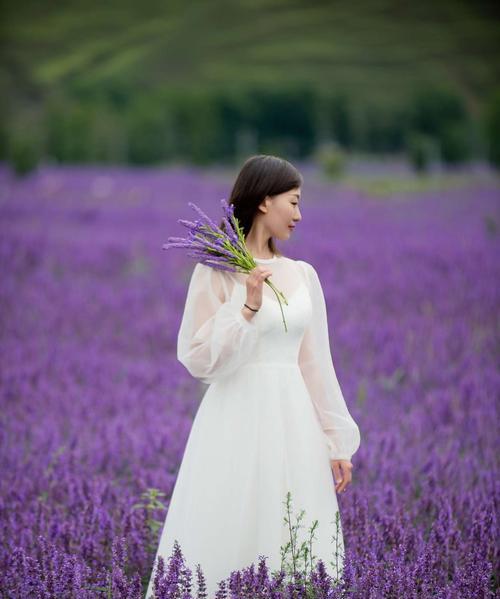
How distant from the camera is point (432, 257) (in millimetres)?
10398

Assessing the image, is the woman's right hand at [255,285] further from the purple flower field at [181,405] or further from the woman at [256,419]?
the purple flower field at [181,405]

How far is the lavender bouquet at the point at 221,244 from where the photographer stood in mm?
2602

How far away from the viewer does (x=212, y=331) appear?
2.69 metres

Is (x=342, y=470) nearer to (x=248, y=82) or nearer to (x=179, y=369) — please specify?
(x=179, y=369)

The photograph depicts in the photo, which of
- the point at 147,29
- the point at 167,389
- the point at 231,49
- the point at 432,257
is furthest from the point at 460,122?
the point at 147,29

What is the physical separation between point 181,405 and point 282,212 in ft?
8.91

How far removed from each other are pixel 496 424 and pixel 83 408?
228cm

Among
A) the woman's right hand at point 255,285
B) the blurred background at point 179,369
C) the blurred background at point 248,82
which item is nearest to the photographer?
the woman's right hand at point 255,285

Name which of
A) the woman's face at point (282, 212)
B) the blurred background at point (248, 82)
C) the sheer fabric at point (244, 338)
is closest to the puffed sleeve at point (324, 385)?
the sheer fabric at point (244, 338)

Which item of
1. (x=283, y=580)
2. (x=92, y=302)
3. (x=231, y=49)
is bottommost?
(x=283, y=580)

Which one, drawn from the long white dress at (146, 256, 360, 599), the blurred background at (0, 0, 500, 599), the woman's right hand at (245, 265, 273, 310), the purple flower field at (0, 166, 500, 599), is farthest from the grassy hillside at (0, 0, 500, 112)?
the woman's right hand at (245, 265, 273, 310)

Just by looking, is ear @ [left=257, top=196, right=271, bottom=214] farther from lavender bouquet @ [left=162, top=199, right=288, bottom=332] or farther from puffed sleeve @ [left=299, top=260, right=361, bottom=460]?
puffed sleeve @ [left=299, top=260, right=361, bottom=460]

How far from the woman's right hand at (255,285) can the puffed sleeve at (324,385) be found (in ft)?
1.09

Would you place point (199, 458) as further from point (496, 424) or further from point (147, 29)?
point (147, 29)
